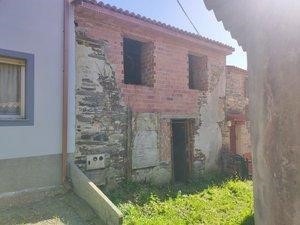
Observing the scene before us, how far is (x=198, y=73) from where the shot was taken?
11.2 m

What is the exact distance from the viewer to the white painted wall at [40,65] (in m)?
6.27

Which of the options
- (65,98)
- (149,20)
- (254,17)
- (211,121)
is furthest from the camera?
(211,121)

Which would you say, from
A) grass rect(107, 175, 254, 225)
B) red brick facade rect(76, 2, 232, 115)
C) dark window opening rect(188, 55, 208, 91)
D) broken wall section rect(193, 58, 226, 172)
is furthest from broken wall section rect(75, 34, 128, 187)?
dark window opening rect(188, 55, 208, 91)

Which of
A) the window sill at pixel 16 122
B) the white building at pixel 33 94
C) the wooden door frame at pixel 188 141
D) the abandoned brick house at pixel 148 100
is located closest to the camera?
the window sill at pixel 16 122

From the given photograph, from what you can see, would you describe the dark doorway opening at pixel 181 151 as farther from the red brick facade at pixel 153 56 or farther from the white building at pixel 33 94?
the white building at pixel 33 94

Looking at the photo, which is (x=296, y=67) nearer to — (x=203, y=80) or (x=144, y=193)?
(x=144, y=193)

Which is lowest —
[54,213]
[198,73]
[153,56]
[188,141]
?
[54,213]

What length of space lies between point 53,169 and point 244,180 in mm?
6600

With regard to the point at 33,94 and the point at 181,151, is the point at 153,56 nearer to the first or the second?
the point at 181,151

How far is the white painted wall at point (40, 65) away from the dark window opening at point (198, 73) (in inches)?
198

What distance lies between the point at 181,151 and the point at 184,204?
10.0ft

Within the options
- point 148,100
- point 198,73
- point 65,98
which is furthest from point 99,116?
point 198,73

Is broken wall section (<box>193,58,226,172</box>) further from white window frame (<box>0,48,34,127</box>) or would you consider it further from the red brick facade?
white window frame (<box>0,48,34,127</box>)

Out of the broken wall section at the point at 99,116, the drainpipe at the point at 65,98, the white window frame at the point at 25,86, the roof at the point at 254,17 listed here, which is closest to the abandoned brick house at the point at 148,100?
the broken wall section at the point at 99,116
